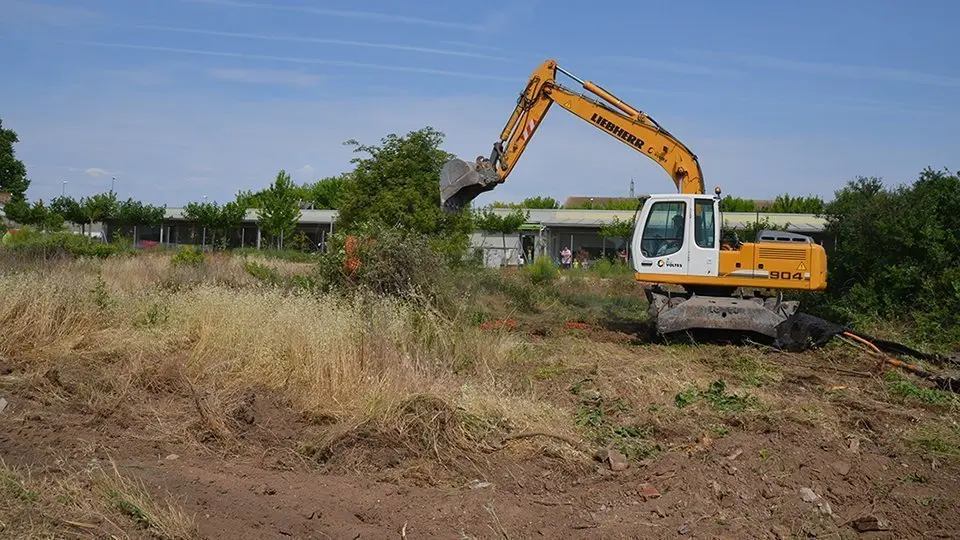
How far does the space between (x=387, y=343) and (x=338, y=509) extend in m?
3.69

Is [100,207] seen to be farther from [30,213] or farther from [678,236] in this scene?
[678,236]

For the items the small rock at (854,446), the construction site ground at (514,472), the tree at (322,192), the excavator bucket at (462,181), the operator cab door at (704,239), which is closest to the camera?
the construction site ground at (514,472)

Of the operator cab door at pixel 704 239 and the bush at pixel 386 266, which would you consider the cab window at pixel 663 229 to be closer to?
the operator cab door at pixel 704 239

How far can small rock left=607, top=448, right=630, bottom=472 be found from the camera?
23.8 ft

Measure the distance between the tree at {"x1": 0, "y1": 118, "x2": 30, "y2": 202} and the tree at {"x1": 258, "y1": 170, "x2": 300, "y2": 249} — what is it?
1550 inches

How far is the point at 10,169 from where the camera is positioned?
247 ft

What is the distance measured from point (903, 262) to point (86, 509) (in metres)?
16.0

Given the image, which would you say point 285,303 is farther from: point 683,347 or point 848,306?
point 848,306

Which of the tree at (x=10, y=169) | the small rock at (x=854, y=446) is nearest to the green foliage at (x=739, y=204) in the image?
the small rock at (x=854, y=446)

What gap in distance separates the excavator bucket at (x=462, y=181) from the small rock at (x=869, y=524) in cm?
1160

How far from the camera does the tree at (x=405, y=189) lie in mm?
23750

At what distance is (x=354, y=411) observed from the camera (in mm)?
8242

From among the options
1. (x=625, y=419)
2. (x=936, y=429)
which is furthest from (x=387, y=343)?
(x=936, y=429)

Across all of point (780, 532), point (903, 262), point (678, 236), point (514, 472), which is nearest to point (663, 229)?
point (678, 236)
